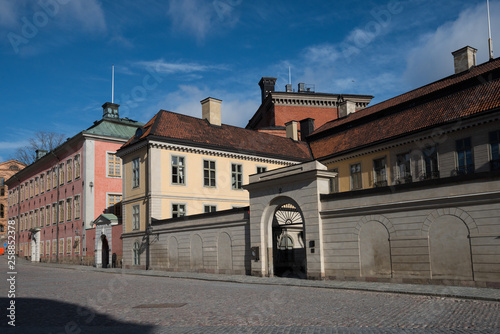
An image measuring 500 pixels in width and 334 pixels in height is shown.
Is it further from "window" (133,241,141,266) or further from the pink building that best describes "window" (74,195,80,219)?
"window" (133,241,141,266)

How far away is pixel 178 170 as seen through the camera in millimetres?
32812

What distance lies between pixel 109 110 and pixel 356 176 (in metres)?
28.8

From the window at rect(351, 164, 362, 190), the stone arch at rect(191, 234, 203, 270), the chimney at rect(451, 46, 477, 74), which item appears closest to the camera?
the stone arch at rect(191, 234, 203, 270)

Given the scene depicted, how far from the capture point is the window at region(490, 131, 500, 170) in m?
23.4

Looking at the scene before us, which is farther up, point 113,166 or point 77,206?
point 113,166

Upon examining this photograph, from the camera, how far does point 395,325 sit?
940cm

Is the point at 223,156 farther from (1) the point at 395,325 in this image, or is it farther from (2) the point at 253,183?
(1) the point at 395,325

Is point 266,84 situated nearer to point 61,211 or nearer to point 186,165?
point 61,211

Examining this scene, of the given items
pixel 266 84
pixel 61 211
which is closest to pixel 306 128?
pixel 266 84

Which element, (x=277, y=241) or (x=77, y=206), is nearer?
(x=277, y=241)

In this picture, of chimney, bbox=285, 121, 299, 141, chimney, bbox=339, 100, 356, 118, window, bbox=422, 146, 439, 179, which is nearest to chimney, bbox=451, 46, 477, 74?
window, bbox=422, 146, 439, 179

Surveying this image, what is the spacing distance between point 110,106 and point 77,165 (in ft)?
26.1

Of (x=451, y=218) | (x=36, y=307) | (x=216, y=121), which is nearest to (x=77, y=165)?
Answer: (x=216, y=121)

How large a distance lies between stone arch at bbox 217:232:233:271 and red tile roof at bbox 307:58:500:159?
1144 cm
